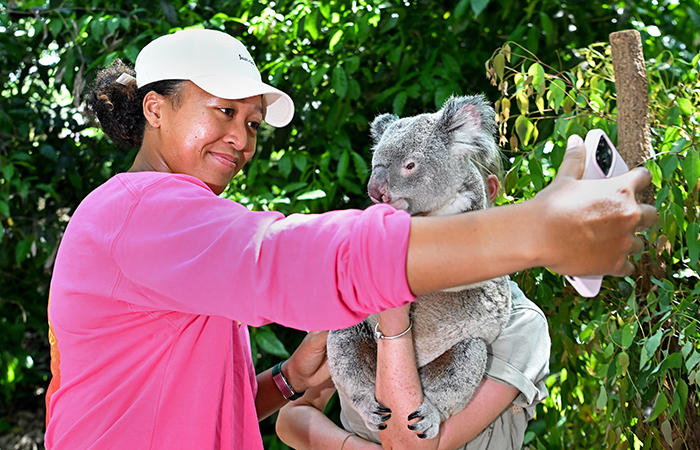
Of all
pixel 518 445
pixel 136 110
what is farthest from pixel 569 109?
pixel 136 110

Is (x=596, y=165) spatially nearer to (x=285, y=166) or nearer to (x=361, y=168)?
(x=361, y=168)

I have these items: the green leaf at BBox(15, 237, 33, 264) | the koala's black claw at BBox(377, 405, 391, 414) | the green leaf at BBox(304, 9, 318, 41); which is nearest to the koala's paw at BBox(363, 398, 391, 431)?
the koala's black claw at BBox(377, 405, 391, 414)

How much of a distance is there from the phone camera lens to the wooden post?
2.76 feet

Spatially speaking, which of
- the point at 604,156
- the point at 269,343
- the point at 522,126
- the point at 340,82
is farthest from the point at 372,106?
the point at 604,156

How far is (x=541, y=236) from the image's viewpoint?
26.9 inches

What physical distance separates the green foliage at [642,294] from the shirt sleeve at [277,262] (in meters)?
1.05

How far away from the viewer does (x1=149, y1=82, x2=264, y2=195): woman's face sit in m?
1.26

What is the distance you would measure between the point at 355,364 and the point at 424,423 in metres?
0.23

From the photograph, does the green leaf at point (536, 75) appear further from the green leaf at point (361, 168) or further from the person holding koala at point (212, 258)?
the green leaf at point (361, 168)

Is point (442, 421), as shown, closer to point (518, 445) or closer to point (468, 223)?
point (518, 445)

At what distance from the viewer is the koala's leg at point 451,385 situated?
1.38 metres

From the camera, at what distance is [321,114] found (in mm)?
2982

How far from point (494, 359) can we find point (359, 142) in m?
1.79

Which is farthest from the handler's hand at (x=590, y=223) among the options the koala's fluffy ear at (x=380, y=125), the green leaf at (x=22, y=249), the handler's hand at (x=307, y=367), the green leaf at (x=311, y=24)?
the green leaf at (x=22, y=249)
